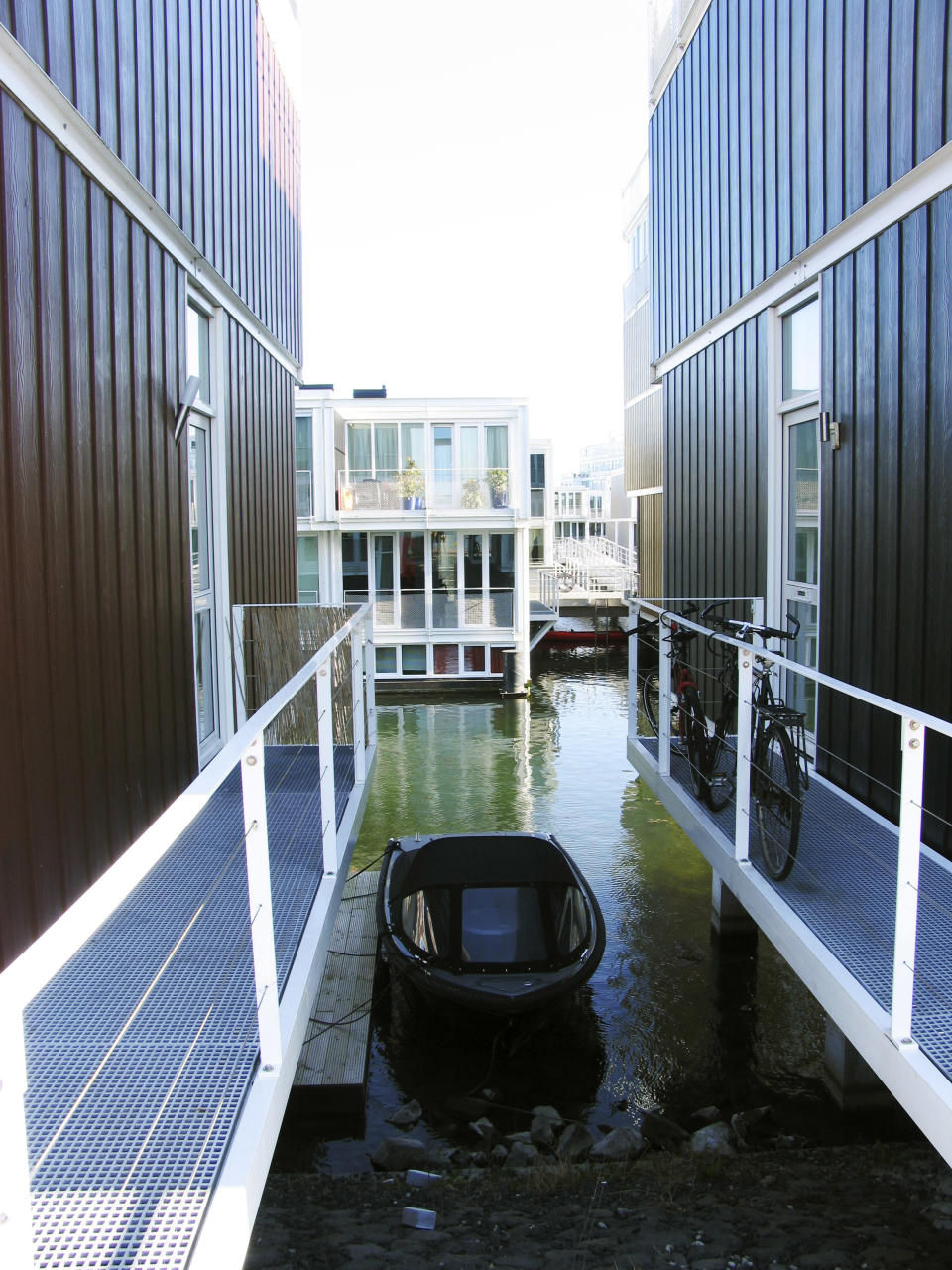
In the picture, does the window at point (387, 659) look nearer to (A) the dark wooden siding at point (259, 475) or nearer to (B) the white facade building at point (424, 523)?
(B) the white facade building at point (424, 523)

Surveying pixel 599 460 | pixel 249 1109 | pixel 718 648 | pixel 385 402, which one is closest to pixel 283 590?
pixel 718 648

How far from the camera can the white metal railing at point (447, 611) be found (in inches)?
843

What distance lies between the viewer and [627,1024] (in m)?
6.98

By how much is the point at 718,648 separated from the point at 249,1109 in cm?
716

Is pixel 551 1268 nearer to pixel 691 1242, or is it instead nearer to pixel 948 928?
pixel 691 1242

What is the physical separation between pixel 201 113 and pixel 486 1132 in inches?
262

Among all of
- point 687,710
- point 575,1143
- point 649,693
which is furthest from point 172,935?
point 649,693

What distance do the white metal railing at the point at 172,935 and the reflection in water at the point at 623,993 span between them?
104 inches

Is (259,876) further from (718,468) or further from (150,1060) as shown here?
(718,468)

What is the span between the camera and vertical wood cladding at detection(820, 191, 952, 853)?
16.6 ft

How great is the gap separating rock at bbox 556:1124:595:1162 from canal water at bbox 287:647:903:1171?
32cm

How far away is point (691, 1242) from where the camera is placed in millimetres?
A: 4180

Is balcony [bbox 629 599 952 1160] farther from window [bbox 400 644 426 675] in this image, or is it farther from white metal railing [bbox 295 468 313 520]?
white metal railing [bbox 295 468 313 520]

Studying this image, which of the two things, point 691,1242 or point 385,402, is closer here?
point 691,1242
